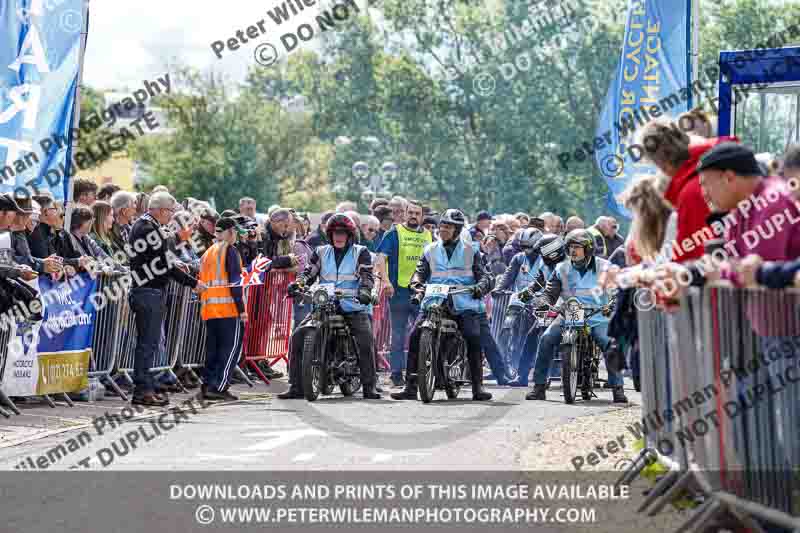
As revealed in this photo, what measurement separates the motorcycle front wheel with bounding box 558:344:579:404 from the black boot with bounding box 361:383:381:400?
200 centimetres

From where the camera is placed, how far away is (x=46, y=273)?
45.1 ft

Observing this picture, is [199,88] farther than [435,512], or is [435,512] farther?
[199,88]

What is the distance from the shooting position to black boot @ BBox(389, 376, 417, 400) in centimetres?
1591

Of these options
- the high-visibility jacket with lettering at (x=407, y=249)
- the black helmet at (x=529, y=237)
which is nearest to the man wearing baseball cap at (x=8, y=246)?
the high-visibility jacket with lettering at (x=407, y=249)

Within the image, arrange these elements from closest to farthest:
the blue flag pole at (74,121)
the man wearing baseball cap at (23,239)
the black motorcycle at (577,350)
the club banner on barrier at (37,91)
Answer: the man wearing baseball cap at (23,239), the club banner on barrier at (37,91), the blue flag pole at (74,121), the black motorcycle at (577,350)

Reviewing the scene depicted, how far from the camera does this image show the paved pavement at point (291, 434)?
10211 mm

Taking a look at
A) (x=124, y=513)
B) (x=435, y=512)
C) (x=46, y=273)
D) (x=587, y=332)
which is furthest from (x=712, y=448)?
(x=587, y=332)

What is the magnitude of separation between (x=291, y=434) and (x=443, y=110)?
64441 mm

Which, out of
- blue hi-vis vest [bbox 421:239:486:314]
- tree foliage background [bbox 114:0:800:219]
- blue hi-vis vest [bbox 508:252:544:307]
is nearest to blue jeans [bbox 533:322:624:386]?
blue hi-vis vest [bbox 421:239:486:314]

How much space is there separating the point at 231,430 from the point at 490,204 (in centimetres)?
6220

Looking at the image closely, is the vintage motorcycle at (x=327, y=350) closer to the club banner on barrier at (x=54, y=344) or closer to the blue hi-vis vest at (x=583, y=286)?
the club banner on barrier at (x=54, y=344)

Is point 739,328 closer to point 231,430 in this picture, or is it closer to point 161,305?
point 231,430

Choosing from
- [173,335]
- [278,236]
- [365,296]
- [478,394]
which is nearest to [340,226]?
[365,296]

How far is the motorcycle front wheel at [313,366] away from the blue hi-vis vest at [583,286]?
2.78 metres
